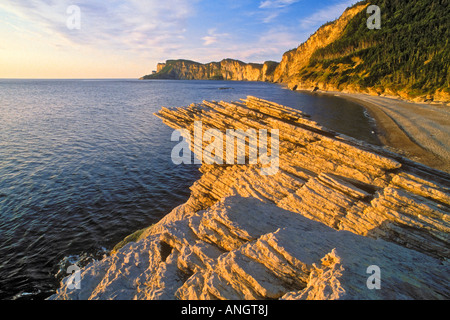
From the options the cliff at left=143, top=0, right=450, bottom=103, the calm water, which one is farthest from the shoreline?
the cliff at left=143, top=0, right=450, bottom=103

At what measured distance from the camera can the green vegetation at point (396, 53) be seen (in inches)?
2761

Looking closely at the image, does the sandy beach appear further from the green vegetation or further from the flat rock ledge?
the green vegetation

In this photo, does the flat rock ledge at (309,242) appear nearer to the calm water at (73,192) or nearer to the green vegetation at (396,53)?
the calm water at (73,192)

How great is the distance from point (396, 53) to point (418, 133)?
87010 millimetres

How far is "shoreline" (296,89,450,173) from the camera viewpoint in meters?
26.3

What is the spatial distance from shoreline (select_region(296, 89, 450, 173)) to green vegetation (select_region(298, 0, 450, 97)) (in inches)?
787

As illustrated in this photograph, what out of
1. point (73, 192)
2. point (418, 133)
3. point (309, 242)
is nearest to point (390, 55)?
point (418, 133)

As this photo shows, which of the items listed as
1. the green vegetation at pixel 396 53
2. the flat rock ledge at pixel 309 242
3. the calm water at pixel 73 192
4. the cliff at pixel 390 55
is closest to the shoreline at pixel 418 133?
the calm water at pixel 73 192

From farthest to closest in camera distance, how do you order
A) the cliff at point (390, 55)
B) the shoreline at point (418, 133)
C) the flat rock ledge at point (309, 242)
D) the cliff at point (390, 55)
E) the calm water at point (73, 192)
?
the cliff at point (390, 55)
the cliff at point (390, 55)
the shoreline at point (418, 133)
the calm water at point (73, 192)
the flat rock ledge at point (309, 242)

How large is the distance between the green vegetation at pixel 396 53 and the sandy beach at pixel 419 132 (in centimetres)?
2046

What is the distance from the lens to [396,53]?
315ft

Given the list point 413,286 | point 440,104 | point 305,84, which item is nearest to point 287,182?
point 413,286

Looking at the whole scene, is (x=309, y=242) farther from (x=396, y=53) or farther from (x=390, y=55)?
(x=390, y=55)

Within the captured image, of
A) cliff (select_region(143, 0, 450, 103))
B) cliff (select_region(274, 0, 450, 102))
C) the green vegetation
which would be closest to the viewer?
cliff (select_region(143, 0, 450, 103))
